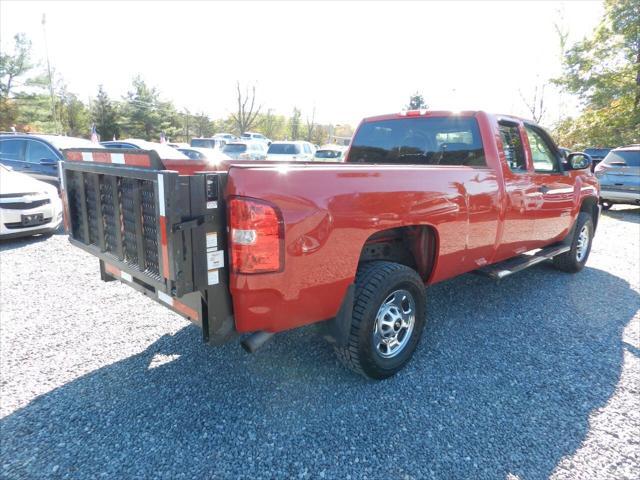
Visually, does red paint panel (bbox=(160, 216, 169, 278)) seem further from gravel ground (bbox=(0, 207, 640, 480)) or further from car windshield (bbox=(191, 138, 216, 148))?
car windshield (bbox=(191, 138, 216, 148))

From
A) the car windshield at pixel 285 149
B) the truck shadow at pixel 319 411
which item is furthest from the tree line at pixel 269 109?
the truck shadow at pixel 319 411

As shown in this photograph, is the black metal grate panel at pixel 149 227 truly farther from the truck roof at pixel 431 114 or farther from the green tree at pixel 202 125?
the green tree at pixel 202 125

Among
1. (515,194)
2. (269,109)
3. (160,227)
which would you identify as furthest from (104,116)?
(160,227)

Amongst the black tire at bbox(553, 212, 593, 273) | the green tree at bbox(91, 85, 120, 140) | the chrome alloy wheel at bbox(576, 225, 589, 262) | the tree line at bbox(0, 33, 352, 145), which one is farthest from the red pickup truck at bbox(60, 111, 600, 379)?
the green tree at bbox(91, 85, 120, 140)

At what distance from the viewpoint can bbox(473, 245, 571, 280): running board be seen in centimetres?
368

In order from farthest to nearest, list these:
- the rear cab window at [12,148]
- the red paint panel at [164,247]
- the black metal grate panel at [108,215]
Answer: the rear cab window at [12,148] → the black metal grate panel at [108,215] → the red paint panel at [164,247]

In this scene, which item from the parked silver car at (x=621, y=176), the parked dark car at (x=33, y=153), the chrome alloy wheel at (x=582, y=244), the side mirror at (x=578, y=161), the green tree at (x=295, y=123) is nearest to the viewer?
the side mirror at (x=578, y=161)

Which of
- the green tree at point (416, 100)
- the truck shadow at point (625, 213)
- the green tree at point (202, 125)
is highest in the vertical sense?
the green tree at point (416, 100)

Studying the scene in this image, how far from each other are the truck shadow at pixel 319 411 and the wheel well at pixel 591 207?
2526 mm

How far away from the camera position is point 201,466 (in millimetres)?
2066

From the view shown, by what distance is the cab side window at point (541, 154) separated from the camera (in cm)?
435

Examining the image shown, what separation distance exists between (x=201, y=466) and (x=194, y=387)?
728 mm

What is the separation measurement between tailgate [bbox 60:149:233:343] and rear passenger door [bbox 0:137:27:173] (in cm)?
749

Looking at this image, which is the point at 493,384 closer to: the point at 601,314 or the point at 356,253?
the point at 356,253
